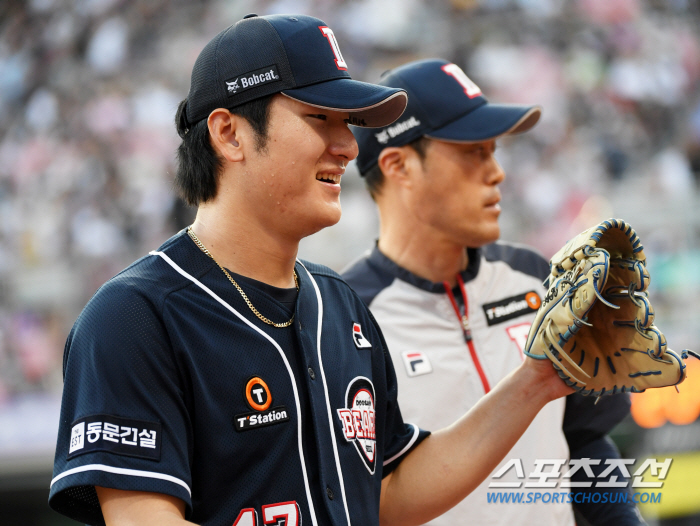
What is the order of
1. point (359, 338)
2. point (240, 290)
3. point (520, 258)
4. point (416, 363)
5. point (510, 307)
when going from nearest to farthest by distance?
1. point (240, 290)
2. point (359, 338)
3. point (416, 363)
4. point (510, 307)
5. point (520, 258)

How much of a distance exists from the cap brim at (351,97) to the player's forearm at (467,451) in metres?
0.61

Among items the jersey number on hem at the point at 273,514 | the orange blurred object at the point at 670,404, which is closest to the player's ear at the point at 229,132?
the jersey number on hem at the point at 273,514

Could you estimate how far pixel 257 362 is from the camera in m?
1.39

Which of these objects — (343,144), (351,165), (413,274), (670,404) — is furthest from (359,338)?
(351,165)

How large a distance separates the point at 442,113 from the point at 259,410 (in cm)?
125

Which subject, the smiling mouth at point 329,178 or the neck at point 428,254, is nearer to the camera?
the smiling mouth at point 329,178

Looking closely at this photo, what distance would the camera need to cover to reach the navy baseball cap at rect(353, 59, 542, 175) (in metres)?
2.27

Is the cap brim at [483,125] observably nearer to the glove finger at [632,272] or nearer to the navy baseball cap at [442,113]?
the navy baseball cap at [442,113]

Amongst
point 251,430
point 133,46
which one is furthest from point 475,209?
point 133,46

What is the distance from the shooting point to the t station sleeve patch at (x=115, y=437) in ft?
3.96

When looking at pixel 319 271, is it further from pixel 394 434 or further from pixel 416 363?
pixel 416 363

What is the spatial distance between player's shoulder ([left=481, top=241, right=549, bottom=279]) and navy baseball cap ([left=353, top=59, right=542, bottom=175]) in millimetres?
365

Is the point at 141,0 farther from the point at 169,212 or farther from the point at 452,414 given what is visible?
the point at 452,414

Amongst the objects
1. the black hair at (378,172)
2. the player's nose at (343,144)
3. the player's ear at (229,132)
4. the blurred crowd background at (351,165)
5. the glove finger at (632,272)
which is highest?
the blurred crowd background at (351,165)
